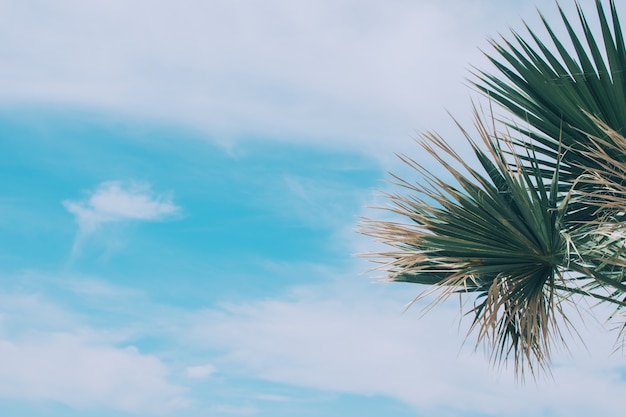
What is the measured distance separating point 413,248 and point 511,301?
817mm

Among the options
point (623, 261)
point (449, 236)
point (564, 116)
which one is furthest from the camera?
point (564, 116)

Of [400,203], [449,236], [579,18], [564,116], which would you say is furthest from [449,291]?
[579,18]

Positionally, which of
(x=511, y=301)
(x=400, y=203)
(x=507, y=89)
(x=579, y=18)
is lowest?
(x=511, y=301)

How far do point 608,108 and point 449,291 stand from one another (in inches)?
65.1

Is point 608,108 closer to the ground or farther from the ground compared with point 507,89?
closer to the ground

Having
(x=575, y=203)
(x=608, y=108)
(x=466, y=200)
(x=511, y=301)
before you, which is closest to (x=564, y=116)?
(x=608, y=108)

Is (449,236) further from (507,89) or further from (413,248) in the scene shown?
(507,89)

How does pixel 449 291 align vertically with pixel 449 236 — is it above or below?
below

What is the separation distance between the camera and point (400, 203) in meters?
4.88

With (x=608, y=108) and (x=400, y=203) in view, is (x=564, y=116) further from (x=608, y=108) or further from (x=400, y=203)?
(x=400, y=203)

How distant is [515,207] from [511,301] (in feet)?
2.24

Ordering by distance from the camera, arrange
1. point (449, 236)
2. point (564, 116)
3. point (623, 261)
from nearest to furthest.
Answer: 1. point (623, 261)
2. point (449, 236)
3. point (564, 116)

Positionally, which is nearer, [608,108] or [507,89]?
[608,108]

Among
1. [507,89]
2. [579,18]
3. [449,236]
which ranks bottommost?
[449,236]
